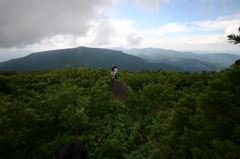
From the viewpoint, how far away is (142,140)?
30.6 feet

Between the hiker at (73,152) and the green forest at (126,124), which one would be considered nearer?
the hiker at (73,152)

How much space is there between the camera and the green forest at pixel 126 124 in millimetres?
3971

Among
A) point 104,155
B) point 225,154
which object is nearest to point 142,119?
point 104,155

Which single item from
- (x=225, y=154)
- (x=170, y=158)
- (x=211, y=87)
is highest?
(x=211, y=87)

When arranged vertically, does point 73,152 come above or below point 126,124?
above

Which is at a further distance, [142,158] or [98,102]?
[98,102]

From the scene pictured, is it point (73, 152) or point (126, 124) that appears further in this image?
point (126, 124)

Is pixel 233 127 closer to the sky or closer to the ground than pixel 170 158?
closer to the sky

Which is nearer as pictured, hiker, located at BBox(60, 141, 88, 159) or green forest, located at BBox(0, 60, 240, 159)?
hiker, located at BBox(60, 141, 88, 159)

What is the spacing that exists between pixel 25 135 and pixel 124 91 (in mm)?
12681

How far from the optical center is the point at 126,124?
1041 cm

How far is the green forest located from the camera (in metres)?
3.97

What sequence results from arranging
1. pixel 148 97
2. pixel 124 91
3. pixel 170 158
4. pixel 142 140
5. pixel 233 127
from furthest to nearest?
pixel 124 91
pixel 148 97
pixel 142 140
pixel 170 158
pixel 233 127

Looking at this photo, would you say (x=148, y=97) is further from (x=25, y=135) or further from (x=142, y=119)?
(x=25, y=135)
